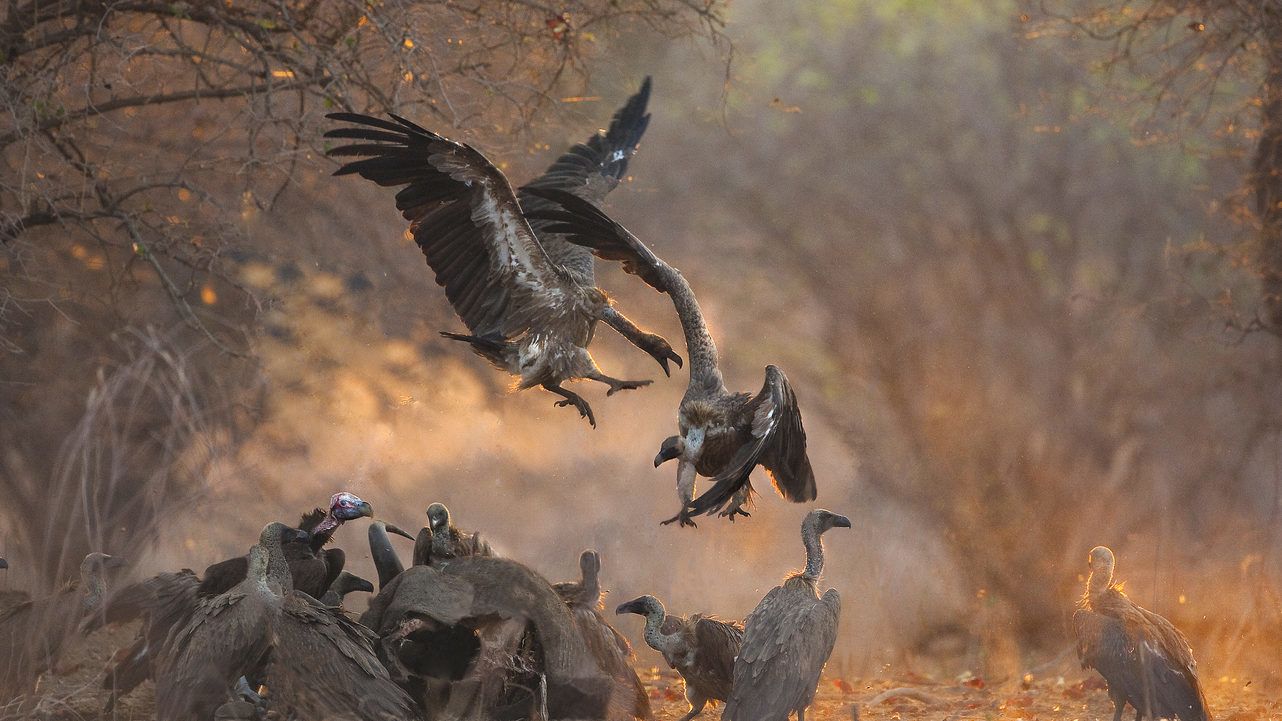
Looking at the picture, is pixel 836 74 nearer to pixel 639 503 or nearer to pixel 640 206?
pixel 640 206

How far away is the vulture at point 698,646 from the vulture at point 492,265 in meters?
1.03

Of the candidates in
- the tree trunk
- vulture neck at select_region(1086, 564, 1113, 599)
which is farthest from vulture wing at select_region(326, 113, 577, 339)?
the tree trunk

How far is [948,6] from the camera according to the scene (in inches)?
400

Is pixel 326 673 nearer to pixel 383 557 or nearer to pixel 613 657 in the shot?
pixel 613 657

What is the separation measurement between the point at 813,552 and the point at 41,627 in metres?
3.14

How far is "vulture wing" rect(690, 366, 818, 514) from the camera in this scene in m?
5.01

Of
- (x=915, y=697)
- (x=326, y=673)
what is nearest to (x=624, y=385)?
(x=326, y=673)

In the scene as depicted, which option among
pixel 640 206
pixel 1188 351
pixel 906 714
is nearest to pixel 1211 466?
pixel 1188 351

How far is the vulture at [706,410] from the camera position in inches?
204

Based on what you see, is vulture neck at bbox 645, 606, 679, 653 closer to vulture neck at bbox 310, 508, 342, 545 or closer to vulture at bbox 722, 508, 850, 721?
vulture at bbox 722, 508, 850, 721

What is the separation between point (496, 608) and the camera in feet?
17.1

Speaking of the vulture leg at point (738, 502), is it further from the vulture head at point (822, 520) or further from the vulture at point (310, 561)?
the vulture at point (310, 561)

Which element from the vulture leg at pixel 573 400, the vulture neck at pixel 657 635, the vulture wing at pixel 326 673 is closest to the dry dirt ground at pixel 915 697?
the vulture neck at pixel 657 635

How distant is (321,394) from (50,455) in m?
1.78
